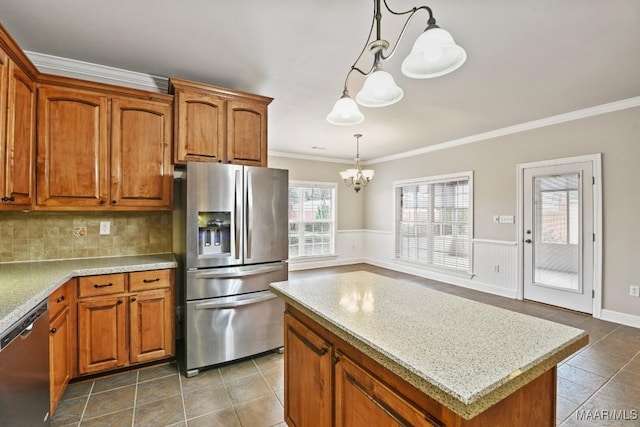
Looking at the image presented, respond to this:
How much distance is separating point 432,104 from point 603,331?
315 cm

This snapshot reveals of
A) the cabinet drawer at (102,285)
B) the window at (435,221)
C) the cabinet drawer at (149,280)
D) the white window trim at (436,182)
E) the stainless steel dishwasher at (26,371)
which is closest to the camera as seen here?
the stainless steel dishwasher at (26,371)

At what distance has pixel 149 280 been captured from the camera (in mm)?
2404

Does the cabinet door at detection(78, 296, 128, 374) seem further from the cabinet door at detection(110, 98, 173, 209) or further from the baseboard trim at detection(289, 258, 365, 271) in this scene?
the baseboard trim at detection(289, 258, 365, 271)

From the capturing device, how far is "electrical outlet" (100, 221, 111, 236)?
2.72 m

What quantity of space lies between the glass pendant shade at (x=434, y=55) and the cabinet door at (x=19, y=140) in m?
2.44

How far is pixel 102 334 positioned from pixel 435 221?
5.32 m

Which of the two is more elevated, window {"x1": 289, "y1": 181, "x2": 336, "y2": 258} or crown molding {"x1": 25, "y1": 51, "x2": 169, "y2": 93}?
crown molding {"x1": 25, "y1": 51, "x2": 169, "y2": 93}

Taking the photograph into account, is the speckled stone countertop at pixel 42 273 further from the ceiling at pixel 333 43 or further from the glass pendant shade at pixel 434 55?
the glass pendant shade at pixel 434 55

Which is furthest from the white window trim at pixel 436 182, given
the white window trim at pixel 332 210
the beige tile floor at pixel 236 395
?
the beige tile floor at pixel 236 395

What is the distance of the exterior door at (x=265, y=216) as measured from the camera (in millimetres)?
2619

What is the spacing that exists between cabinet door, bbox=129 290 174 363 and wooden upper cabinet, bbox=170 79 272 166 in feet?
3.86

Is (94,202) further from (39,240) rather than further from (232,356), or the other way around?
(232,356)

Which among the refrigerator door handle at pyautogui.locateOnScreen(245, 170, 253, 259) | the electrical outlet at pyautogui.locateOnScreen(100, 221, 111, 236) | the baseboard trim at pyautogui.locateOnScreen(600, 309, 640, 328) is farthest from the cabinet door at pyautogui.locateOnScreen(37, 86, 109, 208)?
the baseboard trim at pyautogui.locateOnScreen(600, 309, 640, 328)

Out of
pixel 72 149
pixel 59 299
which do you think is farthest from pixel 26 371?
pixel 72 149
